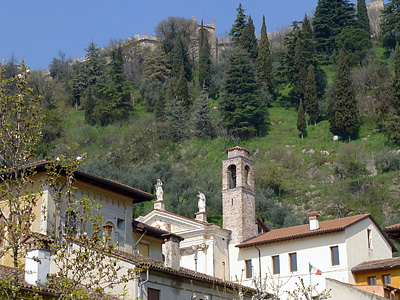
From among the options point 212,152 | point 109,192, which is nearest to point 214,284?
point 109,192

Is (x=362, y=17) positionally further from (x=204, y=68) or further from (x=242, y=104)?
(x=242, y=104)

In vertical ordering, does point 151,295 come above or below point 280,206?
below

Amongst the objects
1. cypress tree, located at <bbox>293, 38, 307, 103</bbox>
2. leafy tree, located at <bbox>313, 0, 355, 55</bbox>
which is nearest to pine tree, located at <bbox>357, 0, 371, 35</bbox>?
leafy tree, located at <bbox>313, 0, 355, 55</bbox>

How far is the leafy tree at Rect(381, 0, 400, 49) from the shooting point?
104812 mm

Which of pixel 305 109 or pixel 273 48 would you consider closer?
pixel 305 109

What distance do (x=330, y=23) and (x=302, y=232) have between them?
228ft

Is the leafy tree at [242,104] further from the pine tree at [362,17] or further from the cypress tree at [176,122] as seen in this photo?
the pine tree at [362,17]

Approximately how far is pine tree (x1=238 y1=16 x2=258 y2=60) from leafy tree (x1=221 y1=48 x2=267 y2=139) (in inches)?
457

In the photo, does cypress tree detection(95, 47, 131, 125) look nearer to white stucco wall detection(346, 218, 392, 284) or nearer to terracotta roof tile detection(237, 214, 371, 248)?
terracotta roof tile detection(237, 214, 371, 248)

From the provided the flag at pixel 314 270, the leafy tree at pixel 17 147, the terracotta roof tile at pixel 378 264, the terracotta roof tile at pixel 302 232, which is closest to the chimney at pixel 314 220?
the terracotta roof tile at pixel 302 232

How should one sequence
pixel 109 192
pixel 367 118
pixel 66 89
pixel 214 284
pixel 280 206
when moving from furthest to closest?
pixel 66 89, pixel 367 118, pixel 280 206, pixel 109 192, pixel 214 284

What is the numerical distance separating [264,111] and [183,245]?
45.6 m

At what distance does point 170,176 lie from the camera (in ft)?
283

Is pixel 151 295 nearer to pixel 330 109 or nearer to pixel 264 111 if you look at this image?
pixel 330 109
